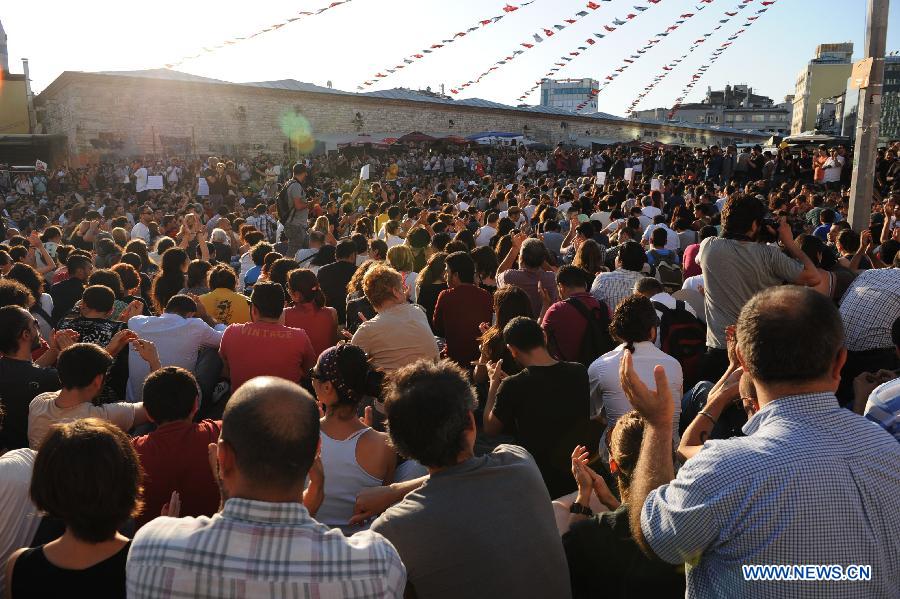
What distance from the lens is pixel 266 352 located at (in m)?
5.03

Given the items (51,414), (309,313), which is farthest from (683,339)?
(51,414)

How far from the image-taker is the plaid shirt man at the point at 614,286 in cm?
634

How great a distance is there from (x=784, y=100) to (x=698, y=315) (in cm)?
15634

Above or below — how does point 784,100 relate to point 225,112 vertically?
above

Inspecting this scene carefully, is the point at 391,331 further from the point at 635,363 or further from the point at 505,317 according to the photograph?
the point at 635,363

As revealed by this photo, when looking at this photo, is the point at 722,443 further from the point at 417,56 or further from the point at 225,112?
the point at 225,112

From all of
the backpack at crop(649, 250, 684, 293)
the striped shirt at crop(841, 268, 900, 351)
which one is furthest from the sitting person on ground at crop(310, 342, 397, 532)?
the backpack at crop(649, 250, 684, 293)

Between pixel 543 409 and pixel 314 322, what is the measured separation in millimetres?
2539

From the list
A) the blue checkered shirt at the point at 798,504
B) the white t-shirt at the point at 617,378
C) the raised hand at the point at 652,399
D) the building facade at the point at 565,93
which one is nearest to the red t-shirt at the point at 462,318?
the white t-shirt at the point at 617,378

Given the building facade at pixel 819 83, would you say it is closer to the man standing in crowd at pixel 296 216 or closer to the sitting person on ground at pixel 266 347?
the man standing in crowd at pixel 296 216

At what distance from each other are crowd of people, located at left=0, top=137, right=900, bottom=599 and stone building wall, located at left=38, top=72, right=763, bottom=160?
24662 millimetres

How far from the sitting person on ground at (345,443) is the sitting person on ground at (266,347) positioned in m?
1.46

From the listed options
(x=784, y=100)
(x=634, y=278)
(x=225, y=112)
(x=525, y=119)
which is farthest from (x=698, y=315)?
(x=784, y=100)

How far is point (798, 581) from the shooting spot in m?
1.83
